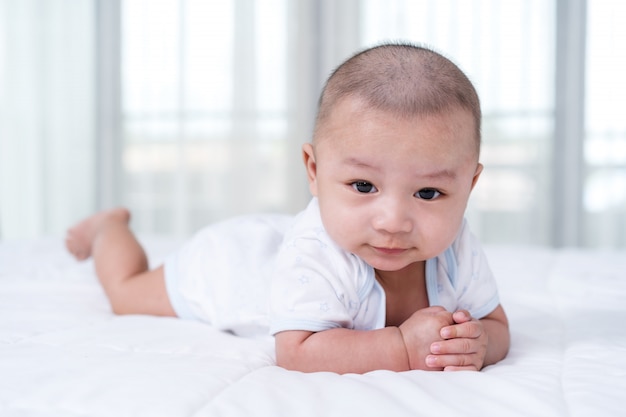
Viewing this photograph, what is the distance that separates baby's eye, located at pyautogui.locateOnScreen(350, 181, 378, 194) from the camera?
877 millimetres

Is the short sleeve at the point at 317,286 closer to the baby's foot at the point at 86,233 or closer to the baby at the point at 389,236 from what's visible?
the baby at the point at 389,236

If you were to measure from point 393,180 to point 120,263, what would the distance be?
756 millimetres

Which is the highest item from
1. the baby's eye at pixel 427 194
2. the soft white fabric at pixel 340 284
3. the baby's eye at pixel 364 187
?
the baby's eye at pixel 364 187

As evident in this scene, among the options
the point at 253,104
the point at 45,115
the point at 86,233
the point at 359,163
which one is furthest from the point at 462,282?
the point at 45,115

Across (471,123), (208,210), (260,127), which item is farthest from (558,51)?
(471,123)

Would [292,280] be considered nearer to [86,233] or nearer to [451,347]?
[451,347]

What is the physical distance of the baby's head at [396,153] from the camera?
2.77 feet

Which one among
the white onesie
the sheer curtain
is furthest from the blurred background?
the white onesie

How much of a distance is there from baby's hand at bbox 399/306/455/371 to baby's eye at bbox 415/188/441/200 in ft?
0.49

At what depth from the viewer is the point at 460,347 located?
841 mm

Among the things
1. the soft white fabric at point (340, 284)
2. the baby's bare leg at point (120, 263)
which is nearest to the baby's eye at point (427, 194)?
the soft white fabric at point (340, 284)

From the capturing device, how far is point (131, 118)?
3.92 m

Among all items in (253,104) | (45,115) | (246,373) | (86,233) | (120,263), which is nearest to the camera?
(246,373)

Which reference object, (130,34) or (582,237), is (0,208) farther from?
(582,237)
